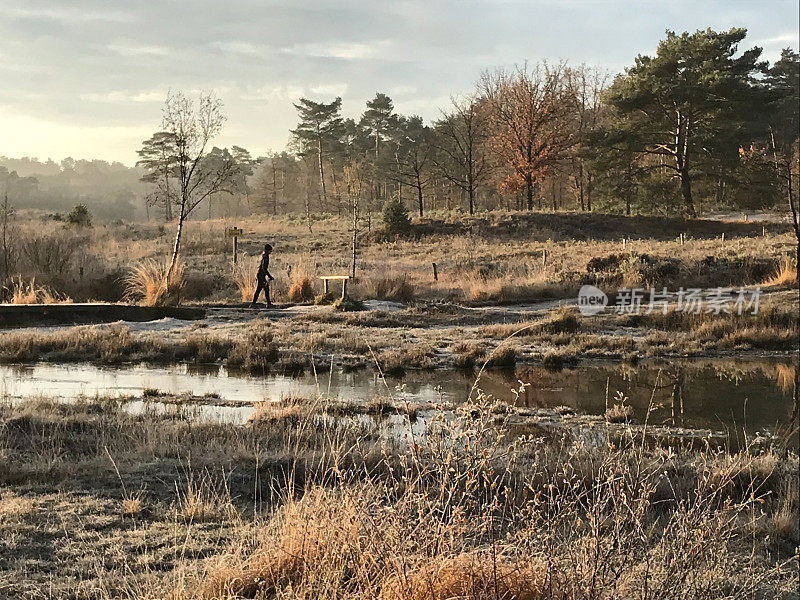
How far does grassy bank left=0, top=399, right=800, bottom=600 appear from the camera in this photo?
131 inches

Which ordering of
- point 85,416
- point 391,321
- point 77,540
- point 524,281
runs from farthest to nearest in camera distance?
point 524,281
point 391,321
point 85,416
point 77,540

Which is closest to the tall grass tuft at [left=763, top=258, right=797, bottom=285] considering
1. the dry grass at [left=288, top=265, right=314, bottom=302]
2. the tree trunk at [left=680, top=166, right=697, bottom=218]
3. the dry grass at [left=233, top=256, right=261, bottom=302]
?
the dry grass at [left=288, top=265, right=314, bottom=302]

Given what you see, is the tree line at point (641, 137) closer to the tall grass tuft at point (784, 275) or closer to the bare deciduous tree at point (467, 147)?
the bare deciduous tree at point (467, 147)

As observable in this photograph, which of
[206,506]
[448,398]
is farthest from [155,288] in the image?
[206,506]

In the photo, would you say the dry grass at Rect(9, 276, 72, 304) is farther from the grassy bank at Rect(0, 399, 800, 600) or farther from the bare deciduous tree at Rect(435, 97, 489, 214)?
the bare deciduous tree at Rect(435, 97, 489, 214)

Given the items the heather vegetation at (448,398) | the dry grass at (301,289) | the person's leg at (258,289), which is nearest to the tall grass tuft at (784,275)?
the heather vegetation at (448,398)

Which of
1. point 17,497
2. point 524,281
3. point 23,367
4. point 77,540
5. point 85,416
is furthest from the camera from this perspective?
point 524,281

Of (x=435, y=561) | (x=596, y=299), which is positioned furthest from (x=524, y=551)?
(x=596, y=299)

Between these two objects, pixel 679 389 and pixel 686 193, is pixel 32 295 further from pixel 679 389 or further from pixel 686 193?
pixel 686 193

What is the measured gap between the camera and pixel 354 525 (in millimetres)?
3629

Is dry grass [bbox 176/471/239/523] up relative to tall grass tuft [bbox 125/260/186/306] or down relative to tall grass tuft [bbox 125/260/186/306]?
down

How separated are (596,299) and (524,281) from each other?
277 centimetres

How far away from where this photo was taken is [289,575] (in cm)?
371

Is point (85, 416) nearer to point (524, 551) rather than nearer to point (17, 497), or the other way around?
point (17, 497)
